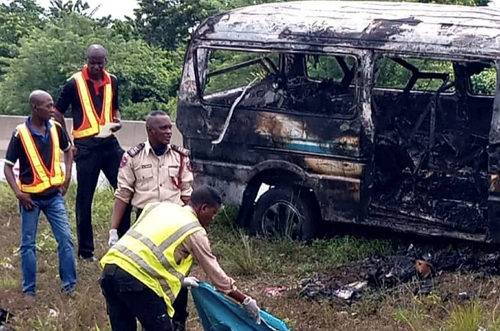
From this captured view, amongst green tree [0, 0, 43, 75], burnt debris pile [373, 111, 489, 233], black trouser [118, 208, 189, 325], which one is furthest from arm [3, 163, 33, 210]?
green tree [0, 0, 43, 75]

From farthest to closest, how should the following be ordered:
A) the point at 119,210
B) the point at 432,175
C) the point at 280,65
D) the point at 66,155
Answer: the point at 280,65 → the point at 432,175 → the point at 66,155 → the point at 119,210

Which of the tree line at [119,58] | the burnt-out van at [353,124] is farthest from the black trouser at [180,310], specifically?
the tree line at [119,58]

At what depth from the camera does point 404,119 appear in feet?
30.2

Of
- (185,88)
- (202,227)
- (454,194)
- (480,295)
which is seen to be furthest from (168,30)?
(202,227)

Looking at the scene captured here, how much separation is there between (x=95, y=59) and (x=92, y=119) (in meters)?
0.51

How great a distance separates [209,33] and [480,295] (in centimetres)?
362

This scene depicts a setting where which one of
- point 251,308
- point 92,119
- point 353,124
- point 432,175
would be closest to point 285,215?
point 353,124

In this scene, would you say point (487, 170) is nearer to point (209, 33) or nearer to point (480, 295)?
point (480, 295)

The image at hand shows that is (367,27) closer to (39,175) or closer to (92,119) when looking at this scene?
(92,119)

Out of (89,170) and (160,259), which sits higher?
(160,259)

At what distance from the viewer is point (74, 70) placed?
17.8m

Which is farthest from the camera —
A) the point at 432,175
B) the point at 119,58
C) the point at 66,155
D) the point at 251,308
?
the point at 119,58

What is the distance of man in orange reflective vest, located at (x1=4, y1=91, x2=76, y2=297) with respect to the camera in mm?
7449

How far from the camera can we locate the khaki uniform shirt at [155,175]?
6.95 meters
